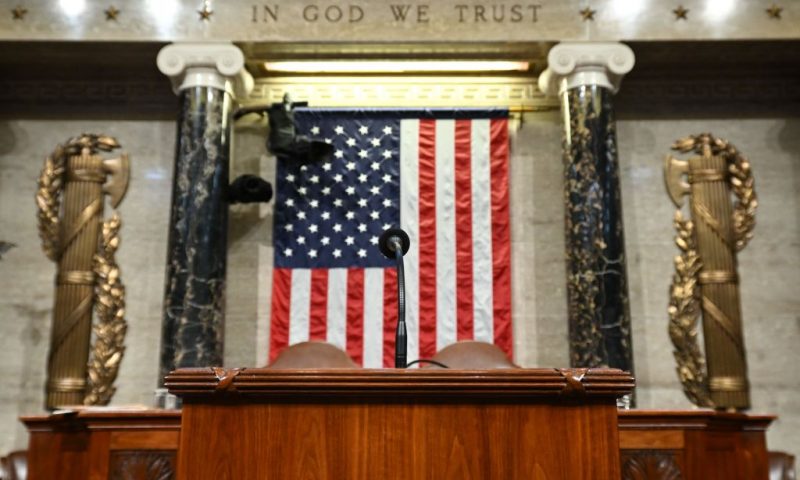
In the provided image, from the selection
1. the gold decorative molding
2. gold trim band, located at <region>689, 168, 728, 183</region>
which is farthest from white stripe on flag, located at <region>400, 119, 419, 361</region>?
gold trim band, located at <region>689, 168, 728, 183</region>

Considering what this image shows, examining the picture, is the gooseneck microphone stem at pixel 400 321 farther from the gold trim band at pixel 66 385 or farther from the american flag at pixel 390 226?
the gold trim band at pixel 66 385

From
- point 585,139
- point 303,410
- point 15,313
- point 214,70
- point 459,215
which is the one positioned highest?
point 214,70

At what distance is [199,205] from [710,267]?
5.14 meters

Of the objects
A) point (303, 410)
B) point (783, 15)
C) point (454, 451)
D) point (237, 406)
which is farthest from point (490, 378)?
point (783, 15)

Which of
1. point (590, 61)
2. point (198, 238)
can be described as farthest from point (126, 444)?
point (590, 61)

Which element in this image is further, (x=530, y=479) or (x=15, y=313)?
(x=15, y=313)

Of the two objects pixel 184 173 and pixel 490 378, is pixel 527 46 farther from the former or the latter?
pixel 490 378

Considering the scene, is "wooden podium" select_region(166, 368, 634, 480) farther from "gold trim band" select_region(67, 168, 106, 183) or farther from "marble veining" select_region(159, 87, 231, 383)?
"gold trim band" select_region(67, 168, 106, 183)

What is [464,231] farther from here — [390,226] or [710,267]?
[710,267]

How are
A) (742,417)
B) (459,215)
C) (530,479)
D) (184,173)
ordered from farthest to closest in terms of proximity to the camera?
(459,215) → (184,173) → (742,417) → (530,479)

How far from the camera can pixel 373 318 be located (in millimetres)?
8570

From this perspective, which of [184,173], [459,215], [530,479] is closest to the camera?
[530,479]

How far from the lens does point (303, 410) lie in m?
2.17

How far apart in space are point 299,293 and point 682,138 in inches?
173
